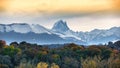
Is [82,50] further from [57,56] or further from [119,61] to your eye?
[119,61]

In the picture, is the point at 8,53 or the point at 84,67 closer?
the point at 84,67

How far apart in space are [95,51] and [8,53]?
23.4 metres

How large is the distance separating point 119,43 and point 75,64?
60.9 m

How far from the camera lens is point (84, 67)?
301 feet

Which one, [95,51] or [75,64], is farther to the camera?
[95,51]

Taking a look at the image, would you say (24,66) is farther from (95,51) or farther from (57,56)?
(95,51)

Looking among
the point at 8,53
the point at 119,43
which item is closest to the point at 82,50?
the point at 8,53

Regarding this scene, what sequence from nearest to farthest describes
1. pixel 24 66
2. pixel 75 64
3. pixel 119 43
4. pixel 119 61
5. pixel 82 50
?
pixel 24 66, pixel 119 61, pixel 75 64, pixel 82 50, pixel 119 43

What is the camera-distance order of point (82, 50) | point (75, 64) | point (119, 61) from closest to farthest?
point (119, 61) → point (75, 64) → point (82, 50)

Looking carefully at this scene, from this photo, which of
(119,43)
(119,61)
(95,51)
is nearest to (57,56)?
(95,51)

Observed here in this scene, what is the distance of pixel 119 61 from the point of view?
3536 inches

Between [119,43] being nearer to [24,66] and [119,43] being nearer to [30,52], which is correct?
[30,52]

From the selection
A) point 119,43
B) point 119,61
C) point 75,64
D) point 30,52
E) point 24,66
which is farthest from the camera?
point 119,43

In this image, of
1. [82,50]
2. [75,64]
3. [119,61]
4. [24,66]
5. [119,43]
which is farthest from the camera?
[119,43]
